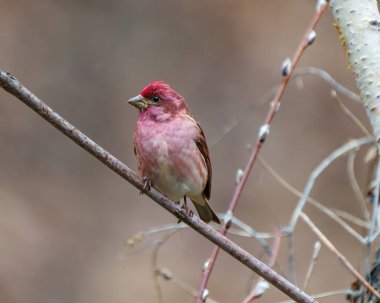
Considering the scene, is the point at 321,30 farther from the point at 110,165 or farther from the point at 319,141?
the point at 110,165

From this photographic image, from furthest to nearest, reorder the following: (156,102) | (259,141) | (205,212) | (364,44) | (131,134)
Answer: (131,134) < (205,212) < (156,102) < (259,141) < (364,44)

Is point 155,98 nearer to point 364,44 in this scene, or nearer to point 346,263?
point 364,44

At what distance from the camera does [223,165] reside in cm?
852

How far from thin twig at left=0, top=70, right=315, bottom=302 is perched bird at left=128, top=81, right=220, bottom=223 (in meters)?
0.90

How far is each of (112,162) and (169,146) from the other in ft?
3.73

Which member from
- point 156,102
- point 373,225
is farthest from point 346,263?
point 156,102

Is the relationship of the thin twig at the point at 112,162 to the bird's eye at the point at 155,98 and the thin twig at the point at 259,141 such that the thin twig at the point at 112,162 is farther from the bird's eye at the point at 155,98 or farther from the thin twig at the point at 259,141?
the bird's eye at the point at 155,98


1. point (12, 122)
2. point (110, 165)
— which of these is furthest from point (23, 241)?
point (110, 165)

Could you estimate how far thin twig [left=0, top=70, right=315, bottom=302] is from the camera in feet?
8.86

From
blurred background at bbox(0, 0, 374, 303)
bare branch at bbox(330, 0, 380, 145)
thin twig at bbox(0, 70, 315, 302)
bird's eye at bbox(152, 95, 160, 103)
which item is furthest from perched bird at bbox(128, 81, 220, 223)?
blurred background at bbox(0, 0, 374, 303)

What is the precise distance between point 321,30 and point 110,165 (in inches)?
267

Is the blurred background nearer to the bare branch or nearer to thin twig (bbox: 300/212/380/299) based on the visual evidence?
thin twig (bbox: 300/212/380/299)

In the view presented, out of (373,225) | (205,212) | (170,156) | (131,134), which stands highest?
(131,134)

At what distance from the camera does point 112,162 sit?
2898 mm
